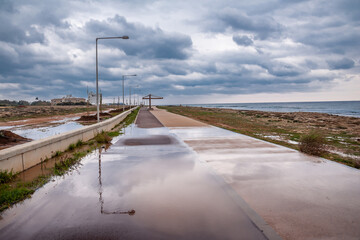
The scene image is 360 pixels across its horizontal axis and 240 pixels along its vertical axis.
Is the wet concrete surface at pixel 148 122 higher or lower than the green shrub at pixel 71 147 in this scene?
lower

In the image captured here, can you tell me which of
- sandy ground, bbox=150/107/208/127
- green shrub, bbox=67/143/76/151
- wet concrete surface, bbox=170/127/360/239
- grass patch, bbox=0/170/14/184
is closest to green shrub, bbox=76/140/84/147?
green shrub, bbox=67/143/76/151

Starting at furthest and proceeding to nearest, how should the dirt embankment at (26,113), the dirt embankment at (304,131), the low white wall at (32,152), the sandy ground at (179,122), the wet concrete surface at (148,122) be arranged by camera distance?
the dirt embankment at (26,113), the wet concrete surface at (148,122), the sandy ground at (179,122), the dirt embankment at (304,131), the low white wall at (32,152)

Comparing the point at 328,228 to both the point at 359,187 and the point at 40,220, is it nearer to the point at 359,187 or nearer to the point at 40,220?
the point at 359,187

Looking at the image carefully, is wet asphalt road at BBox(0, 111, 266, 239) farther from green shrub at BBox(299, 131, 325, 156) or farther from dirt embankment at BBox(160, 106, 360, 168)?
dirt embankment at BBox(160, 106, 360, 168)

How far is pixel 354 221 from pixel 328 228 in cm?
62

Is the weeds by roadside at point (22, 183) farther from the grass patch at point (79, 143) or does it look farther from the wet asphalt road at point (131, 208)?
the grass patch at point (79, 143)

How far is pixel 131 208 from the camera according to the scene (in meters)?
4.70

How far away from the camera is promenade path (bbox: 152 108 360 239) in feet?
13.2

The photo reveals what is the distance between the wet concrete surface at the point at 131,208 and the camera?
3.81 m

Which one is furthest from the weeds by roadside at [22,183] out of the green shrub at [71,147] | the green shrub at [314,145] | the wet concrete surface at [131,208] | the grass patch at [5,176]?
the green shrub at [314,145]

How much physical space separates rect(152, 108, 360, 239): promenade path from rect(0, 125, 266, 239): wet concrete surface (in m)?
0.59

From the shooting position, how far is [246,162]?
8484 millimetres

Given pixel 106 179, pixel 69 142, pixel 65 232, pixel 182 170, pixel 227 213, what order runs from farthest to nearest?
1. pixel 69 142
2. pixel 182 170
3. pixel 106 179
4. pixel 227 213
5. pixel 65 232

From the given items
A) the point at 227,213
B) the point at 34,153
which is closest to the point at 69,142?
the point at 34,153
